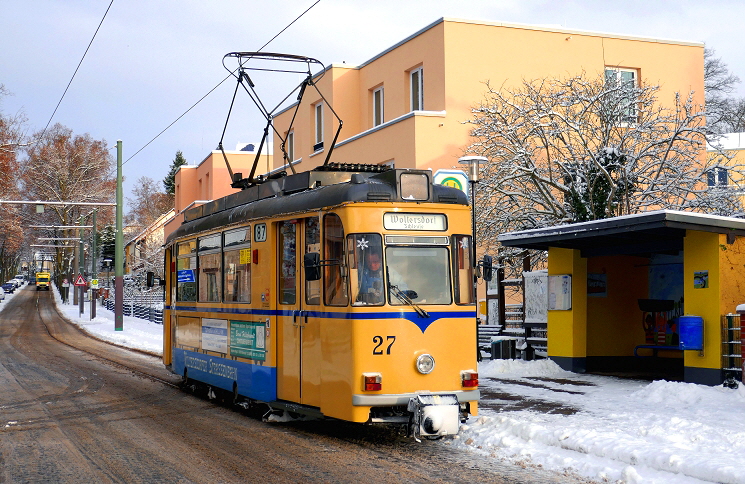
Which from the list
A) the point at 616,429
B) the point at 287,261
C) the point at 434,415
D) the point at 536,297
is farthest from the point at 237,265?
the point at 536,297

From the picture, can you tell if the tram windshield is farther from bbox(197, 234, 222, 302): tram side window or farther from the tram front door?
bbox(197, 234, 222, 302): tram side window

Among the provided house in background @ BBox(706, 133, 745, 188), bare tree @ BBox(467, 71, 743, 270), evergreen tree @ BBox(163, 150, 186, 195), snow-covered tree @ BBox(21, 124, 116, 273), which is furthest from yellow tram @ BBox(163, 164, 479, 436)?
evergreen tree @ BBox(163, 150, 186, 195)

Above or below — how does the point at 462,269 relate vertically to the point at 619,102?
below

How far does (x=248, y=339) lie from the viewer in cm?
1170

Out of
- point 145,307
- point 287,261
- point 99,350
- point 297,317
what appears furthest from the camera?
point 145,307

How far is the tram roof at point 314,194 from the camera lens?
32.1ft

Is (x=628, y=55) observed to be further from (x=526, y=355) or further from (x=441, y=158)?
(x=526, y=355)

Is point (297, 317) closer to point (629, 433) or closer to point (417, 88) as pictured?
point (629, 433)

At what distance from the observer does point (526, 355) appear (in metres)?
18.5

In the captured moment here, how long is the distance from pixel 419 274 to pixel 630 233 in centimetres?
621

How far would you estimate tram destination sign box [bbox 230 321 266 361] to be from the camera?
1127cm

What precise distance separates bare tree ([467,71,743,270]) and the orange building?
2371 millimetres

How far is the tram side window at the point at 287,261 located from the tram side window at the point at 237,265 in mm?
937

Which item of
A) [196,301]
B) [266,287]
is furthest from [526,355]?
[266,287]
